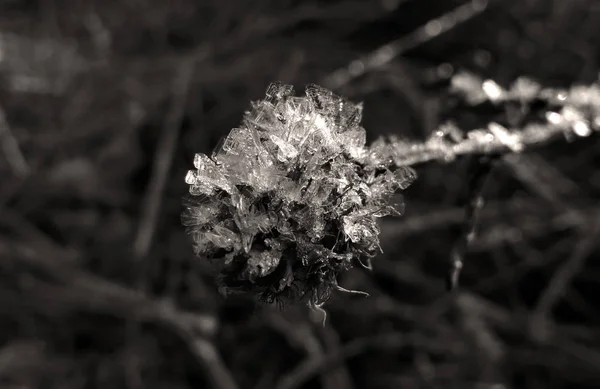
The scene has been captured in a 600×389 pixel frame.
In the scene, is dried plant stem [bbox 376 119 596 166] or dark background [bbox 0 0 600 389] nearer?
dried plant stem [bbox 376 119 596 166]

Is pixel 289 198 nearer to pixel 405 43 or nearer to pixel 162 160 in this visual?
pixel 162 160

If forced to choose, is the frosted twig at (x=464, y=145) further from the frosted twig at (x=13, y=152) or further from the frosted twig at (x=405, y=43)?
the frosted twig at (x=13, y=152)

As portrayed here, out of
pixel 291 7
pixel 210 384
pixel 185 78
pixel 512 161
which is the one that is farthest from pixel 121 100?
pixel 512 161

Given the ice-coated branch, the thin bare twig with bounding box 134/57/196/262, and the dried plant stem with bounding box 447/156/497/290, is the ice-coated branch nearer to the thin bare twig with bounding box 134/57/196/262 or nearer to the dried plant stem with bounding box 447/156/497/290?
the dried plant stem with bounding box 447/156/497/290

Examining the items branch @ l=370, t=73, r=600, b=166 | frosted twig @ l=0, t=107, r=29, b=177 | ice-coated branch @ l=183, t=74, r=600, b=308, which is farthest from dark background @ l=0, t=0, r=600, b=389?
ice-coated branch @ l=183, t=74, r=600, b=308

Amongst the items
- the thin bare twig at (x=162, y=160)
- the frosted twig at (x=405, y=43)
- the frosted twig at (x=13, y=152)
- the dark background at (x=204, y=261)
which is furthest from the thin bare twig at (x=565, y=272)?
the frosted twig at (x=13, y=152)

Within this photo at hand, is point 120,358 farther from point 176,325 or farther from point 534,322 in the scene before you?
point 534,322

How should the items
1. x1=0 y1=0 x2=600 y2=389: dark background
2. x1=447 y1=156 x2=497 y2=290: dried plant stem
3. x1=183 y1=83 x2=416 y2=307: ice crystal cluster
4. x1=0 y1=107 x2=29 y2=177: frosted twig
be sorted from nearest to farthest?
x1=183 y1=83 x2=416 y2=307: ice crystal cluster → x1=447 y1=156 x2=497 y2=290: dried plant stem → x1=0 y1=0 x2=600 y2=389: dark background → x1=0 y1=107 x2=29 y2=177: frosted twig

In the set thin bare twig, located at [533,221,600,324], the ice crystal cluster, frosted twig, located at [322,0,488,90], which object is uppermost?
frosted twig, located at [322,0,488,90]

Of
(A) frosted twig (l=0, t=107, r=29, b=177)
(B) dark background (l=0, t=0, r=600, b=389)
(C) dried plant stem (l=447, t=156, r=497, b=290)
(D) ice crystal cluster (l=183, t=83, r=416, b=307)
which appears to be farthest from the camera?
(A) frosted twig (l=0, t=107, r=29, b=177)
